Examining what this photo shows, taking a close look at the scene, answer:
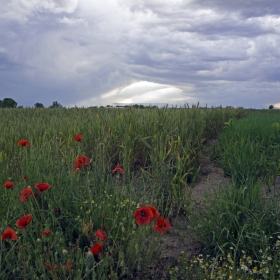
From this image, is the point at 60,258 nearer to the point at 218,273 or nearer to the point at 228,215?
the point at 218,273

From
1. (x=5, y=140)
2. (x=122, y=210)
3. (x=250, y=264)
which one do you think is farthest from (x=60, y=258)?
(x=5, y=140)

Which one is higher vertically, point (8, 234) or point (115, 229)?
point (8, 234)

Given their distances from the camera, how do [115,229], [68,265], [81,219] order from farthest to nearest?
[115,229], [81,219], [68,265]

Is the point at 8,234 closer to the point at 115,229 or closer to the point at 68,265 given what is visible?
the point at 68,265

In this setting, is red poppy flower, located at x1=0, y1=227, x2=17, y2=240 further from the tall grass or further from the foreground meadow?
the tall grass

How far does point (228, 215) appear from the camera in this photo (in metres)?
2.77

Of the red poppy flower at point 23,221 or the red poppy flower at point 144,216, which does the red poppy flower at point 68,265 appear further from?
the red poppy flower at point 144,216

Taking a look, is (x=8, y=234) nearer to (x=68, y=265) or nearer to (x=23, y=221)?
(x=23, y=221)

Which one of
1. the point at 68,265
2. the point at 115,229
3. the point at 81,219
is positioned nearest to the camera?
the point at 68,265

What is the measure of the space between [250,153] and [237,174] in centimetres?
44

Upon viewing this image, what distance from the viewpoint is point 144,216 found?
7.15 feet

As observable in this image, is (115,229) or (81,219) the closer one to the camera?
(81,219)

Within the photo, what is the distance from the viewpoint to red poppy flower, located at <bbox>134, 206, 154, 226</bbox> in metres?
2.14

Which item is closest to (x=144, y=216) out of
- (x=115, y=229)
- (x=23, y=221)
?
(x=115, y=229)
